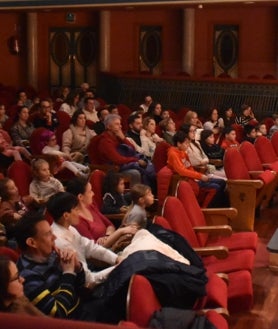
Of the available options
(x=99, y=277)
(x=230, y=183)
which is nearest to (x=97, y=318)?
(x=99, y=277)

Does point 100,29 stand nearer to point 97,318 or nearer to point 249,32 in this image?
point 249,32

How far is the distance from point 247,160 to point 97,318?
3.96 m

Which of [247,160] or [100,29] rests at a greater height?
[100,29]

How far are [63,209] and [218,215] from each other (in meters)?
1.66

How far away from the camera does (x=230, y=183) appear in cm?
596

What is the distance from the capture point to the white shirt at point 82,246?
3.39 metres

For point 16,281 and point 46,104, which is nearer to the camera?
point 16,281

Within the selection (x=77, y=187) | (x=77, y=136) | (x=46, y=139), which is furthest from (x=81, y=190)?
(x=77, y=136)

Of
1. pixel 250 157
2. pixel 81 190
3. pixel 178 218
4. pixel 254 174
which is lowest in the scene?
pixel 254 174

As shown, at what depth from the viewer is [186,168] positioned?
6.25 m

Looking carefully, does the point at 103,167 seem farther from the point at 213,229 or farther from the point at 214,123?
the point at 214,123

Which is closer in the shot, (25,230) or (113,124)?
(25,230)

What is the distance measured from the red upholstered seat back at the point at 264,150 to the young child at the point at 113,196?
112 inches

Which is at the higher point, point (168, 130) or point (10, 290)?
point (10, 290)
